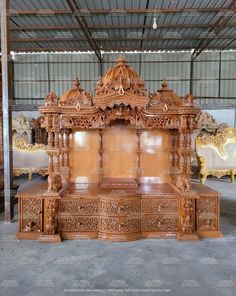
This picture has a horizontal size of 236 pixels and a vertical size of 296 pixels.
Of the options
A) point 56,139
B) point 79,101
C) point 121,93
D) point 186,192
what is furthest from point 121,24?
point 186,192

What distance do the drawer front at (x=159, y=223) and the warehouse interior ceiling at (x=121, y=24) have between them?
5.19 meters

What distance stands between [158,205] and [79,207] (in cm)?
106

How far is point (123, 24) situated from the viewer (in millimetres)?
8211

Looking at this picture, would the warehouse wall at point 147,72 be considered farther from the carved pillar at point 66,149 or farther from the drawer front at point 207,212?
the drawer front at point 207,212

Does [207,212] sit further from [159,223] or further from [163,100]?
[163,100]

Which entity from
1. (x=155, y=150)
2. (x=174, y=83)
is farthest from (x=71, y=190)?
(x=174, y=83)

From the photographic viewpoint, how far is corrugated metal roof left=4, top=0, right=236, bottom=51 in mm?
6945

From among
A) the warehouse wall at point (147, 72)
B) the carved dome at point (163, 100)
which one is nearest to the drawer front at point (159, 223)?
the carved dome at point (163, 100)

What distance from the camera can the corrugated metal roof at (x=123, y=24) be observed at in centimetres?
695

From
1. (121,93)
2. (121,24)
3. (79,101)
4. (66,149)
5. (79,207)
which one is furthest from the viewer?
(121,24)

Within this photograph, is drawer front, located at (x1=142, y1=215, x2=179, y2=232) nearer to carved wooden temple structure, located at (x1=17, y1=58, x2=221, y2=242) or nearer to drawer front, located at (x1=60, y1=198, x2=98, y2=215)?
carved wooden temple structure, located at (x1=17, y1=58, x2=221, y2=242)

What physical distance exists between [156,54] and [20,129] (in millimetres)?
6259

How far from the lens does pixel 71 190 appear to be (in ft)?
13.4

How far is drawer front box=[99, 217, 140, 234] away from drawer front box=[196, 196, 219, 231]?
2.80 feet
